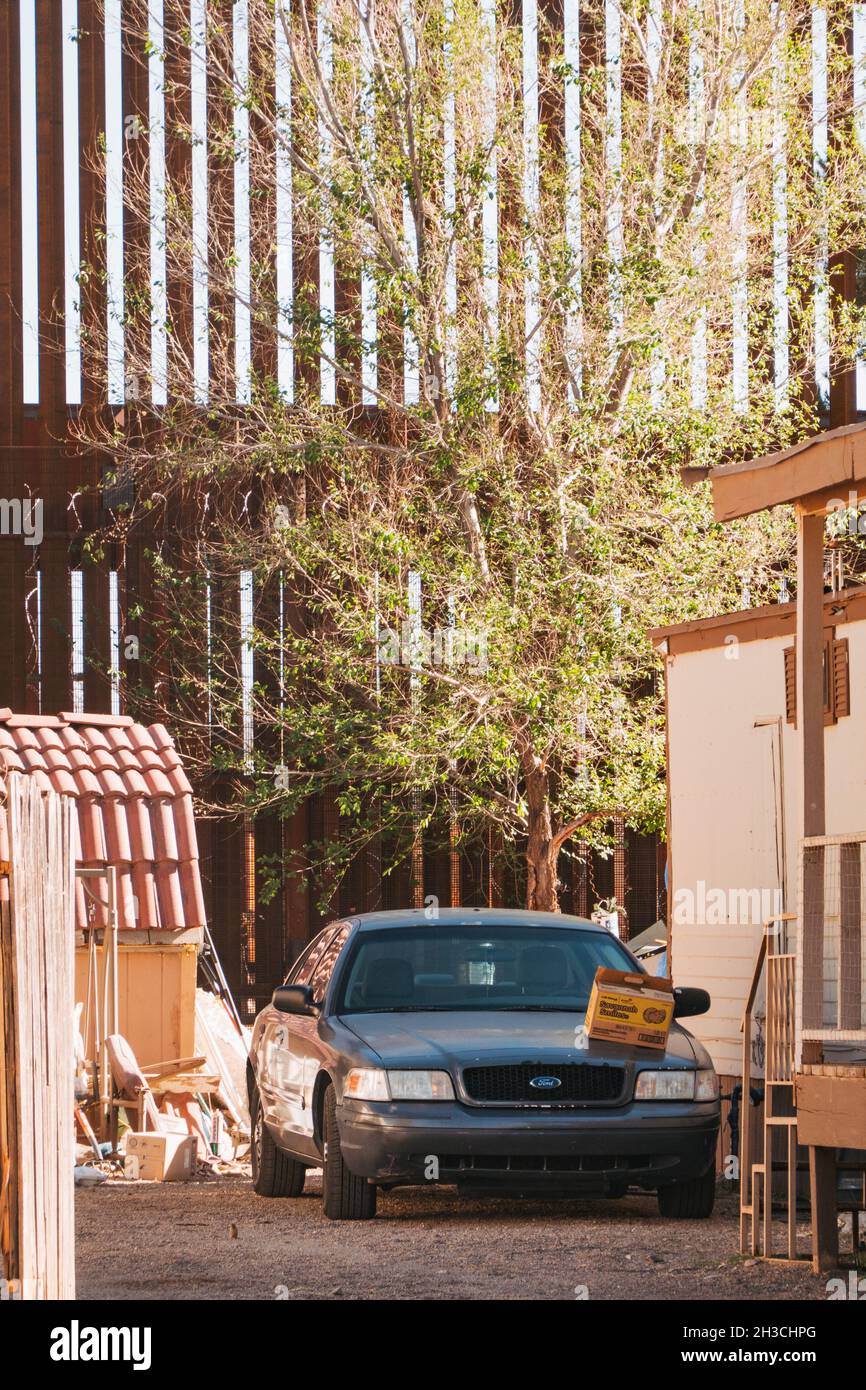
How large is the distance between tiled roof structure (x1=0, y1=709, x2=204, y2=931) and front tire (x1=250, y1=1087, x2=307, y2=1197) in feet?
15.9

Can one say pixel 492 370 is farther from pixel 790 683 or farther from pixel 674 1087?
pixel 674 1087

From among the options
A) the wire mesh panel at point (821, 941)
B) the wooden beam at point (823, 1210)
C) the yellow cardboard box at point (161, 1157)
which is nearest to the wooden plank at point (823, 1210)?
the wooden beam at point (823, 1210)

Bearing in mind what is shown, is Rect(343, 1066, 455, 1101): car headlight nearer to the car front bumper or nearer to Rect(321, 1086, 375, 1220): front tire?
the car front bumper

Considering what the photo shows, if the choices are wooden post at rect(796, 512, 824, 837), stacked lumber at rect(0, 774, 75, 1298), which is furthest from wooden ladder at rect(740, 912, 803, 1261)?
stacked lumber at rect(0, 774, 75, 1298)

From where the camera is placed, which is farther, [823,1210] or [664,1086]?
[664,1086]

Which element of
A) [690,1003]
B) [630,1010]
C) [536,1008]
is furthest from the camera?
[536,1008]

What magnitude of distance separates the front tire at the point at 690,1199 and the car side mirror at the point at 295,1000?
2068 mm

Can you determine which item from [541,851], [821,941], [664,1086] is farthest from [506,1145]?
[541,851]

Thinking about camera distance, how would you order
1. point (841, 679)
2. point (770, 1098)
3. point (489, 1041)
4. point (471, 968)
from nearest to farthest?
point (770, 1098), point (489, 1041), point (471, 968), point (841, 679)

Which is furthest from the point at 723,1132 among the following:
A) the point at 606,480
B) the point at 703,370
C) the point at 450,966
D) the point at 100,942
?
the point at 703,370

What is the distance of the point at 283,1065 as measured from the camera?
11.5 m

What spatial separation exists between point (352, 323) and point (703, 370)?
3574 mm

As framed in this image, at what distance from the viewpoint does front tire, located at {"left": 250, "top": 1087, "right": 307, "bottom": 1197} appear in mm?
11680

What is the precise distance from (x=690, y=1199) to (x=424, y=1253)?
194 cm
